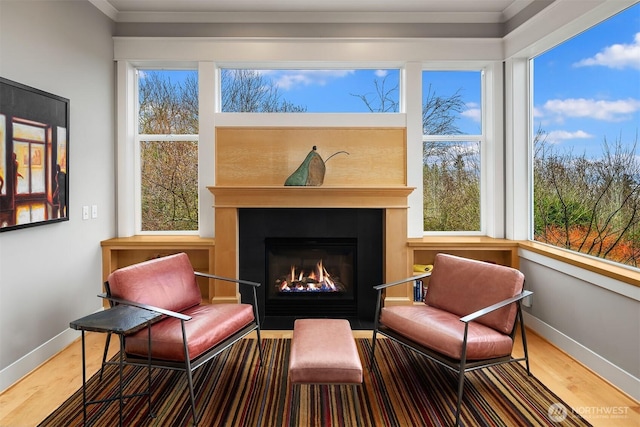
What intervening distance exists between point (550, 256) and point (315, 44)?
9.66 feet

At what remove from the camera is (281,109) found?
3.80 metres

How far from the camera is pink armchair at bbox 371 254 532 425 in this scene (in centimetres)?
215

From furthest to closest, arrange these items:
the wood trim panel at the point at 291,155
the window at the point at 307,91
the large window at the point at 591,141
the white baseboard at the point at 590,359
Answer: the window at the point at 307,91 → the wood trim panel at the point at 291,155 → the large window at the point at 591,141 → the white baseboard at the point at 590,359

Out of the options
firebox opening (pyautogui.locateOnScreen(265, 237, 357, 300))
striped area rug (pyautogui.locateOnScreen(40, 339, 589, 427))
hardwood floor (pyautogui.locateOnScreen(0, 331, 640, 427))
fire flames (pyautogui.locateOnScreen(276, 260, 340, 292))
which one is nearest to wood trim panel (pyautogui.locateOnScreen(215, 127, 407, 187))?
firebox opening (pyautogui.locateOnScreen(265, 237, 357, 300))

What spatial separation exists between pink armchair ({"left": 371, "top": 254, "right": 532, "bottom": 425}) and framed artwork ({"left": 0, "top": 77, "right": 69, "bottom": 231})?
260 cm

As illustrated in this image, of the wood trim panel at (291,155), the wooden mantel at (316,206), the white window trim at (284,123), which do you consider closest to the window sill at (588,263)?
the white window trim at (284,123)

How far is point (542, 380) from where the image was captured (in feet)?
8.09

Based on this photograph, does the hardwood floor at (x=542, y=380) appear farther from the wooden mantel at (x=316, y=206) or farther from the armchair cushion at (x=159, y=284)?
the wooden mantel at (x=316, y=206)

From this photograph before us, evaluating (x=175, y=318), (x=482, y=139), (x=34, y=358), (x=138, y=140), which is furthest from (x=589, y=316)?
(x=138, y=140)

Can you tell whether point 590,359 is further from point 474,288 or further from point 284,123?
point 284,123

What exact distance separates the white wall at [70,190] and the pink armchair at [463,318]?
2.49 meters

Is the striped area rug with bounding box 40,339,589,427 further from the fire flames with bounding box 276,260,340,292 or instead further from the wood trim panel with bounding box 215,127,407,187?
the wood trim panel with bounding box 215,127,407,187

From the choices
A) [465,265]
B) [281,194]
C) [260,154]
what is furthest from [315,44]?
[465,265]

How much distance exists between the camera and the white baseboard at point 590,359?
2.29 metres
